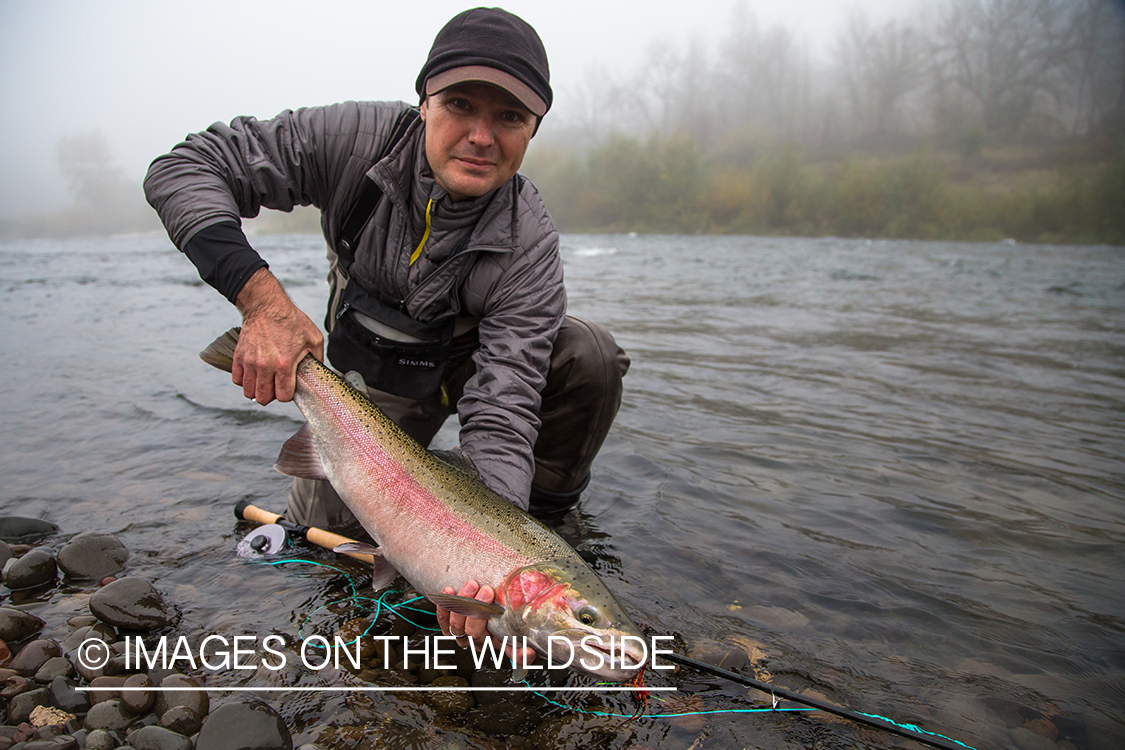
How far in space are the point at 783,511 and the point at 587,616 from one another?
7.87 ft

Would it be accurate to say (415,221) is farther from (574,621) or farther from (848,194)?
(848,194)

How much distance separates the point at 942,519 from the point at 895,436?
1546mm

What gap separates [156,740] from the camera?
71.1 inches

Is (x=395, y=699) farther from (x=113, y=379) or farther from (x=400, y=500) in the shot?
(x=113, y=379)

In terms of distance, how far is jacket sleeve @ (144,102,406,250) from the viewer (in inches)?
97.5

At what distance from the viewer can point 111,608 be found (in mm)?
2348

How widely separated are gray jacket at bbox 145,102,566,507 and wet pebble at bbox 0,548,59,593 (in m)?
1.50

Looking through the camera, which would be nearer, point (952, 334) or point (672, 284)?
point (952, 334)


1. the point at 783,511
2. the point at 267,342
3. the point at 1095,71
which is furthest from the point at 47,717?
the point at 1095,71

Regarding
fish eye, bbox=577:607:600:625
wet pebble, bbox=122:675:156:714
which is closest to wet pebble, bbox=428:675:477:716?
fish eye, bbox=577:607:600:625

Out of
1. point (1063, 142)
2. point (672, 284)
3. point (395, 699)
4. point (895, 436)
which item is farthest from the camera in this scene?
point (1063, 142)

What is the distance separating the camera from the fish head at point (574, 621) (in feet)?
5.89

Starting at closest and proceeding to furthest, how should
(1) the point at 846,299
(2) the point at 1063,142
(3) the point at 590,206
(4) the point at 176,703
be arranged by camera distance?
(4) the point at 176,703 → (1) the point at 846,299 → (2) the point at 1063,142 → (3) the point at 590,206

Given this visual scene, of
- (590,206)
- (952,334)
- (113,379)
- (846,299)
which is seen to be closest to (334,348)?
(113,379)
